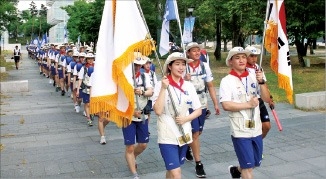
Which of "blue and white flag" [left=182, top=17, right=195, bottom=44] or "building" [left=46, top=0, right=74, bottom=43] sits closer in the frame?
"blue and white flag" [left=182, top=17, right=195, bottom=44]

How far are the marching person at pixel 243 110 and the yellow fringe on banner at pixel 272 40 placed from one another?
2.18 feet

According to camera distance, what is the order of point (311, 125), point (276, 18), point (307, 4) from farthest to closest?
point (307, 4) < point (311, 125) < point (276, 18)

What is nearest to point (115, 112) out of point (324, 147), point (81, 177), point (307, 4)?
point (81, 177)

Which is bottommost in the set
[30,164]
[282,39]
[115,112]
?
[30,164]

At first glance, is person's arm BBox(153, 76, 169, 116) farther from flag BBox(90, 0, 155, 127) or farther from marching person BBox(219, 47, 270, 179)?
marching person BBox(219, 47, 270, 179)

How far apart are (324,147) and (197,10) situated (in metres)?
29.6

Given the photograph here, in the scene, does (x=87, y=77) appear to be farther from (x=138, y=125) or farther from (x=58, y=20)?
(x=58, y=20)

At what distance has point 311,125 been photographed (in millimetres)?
9938

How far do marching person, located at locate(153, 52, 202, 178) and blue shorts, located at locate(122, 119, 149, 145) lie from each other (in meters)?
1.20

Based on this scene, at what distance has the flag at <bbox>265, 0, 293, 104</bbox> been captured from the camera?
575cm

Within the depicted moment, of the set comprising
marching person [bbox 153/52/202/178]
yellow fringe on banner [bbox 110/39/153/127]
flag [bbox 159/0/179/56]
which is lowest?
marching person [bbox 153/52/202/178]

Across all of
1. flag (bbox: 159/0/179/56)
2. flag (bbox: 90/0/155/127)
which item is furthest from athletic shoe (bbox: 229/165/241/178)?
flag (bbox: 159/0/179/56)

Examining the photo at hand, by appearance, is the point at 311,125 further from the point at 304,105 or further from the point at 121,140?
the point at 121,140

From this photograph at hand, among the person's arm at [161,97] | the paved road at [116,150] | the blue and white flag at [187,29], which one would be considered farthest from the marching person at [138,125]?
the blue and white flag at [187,29]
